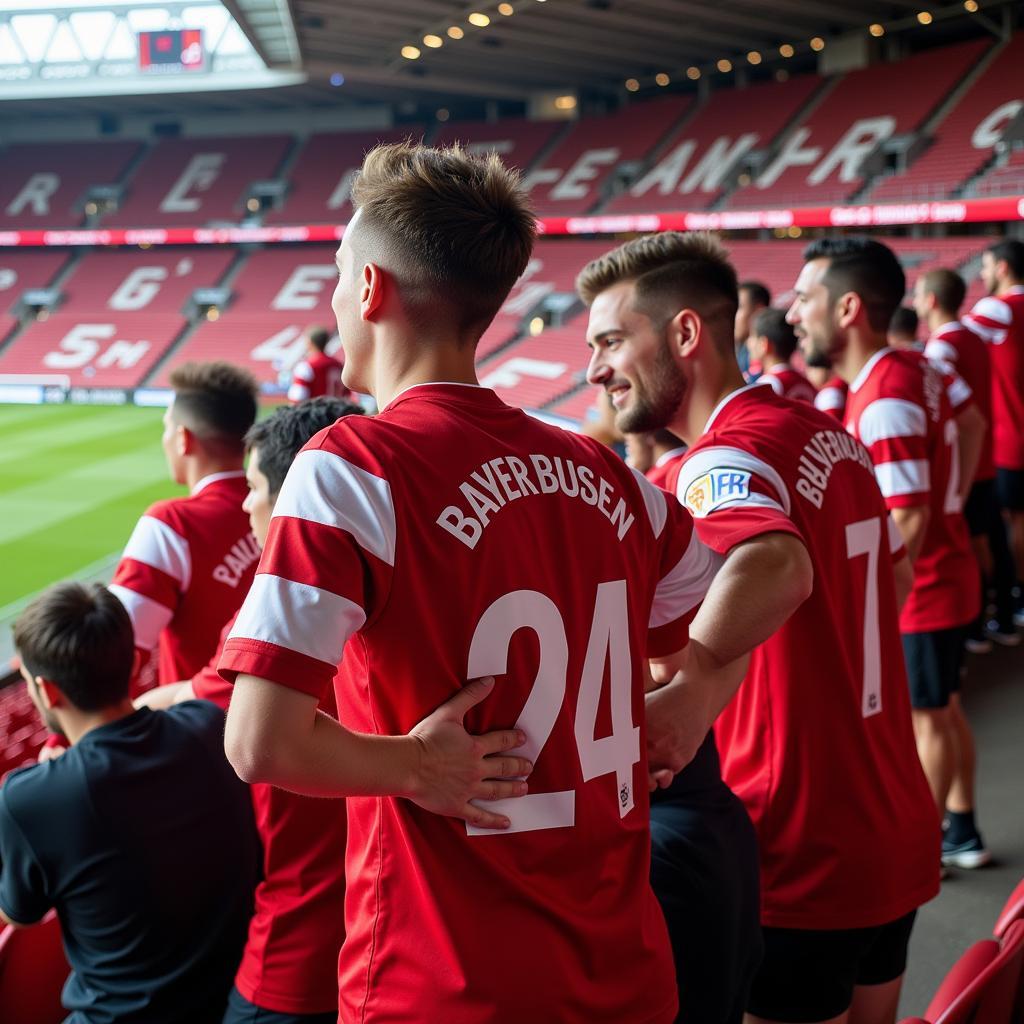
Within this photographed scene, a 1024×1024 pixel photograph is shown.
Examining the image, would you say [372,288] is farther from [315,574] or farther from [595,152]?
[595,152]

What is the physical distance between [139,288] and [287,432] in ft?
104

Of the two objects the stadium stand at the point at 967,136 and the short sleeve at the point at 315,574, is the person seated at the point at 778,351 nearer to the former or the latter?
the short sleeve at the point at 315,574

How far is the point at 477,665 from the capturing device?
1.31m

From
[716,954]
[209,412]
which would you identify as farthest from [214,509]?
[716,954]

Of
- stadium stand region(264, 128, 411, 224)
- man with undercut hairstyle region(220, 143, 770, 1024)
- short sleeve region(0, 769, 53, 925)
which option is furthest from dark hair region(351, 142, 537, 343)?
stadium stand region(264, 128, 411, 224)

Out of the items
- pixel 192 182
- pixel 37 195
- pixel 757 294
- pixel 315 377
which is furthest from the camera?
pixel 37 195

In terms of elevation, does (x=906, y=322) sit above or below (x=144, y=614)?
above

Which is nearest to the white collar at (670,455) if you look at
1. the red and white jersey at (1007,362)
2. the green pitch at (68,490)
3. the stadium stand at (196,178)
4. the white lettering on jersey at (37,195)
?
the red and white jersey at (1007,362)

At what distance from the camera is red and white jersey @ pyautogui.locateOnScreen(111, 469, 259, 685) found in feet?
11.0

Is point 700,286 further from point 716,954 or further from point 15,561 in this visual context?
point 15,561

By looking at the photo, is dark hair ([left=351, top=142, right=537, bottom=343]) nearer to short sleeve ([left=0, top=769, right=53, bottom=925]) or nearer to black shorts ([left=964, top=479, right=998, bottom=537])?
short sleeve ([left=0, top=769, right=53, bottom=925])

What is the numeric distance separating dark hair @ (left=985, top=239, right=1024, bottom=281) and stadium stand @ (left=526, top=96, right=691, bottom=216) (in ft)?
69.2

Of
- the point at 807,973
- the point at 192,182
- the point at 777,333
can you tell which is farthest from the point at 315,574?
the point at 192,182

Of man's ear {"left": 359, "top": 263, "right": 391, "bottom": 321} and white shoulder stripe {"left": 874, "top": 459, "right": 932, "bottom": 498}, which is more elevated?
man's ear {"left": 359, "top": 263, "right": 391, "bottom": 321}
